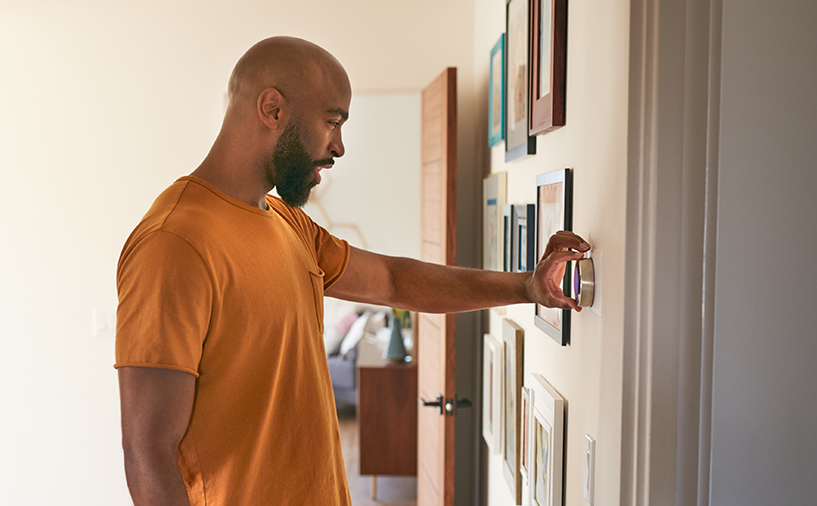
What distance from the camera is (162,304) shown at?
0.99m

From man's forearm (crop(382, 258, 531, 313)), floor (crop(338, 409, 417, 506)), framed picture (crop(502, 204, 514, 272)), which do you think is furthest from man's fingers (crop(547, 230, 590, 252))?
floor (crop(338, 409, 417, 506))

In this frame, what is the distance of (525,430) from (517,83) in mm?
865

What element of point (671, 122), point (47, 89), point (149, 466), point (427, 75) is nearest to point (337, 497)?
point (149, 466)

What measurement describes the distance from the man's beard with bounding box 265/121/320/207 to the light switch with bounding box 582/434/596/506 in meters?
0.69

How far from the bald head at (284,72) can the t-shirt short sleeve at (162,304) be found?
350 mm

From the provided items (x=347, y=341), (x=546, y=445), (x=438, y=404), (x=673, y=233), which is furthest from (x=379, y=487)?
(x=673, y=233)

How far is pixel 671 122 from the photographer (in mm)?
804

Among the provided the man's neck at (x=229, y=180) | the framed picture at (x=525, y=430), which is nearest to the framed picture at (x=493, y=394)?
the framed picture at (x=525, y=430)

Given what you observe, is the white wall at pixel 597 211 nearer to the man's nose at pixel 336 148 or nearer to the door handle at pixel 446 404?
the man's nose at pixel 336 148

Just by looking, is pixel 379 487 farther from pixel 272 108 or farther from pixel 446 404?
pixel 272 108

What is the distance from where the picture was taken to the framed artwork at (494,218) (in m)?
2.04

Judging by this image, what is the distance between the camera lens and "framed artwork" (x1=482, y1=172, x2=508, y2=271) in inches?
80.4

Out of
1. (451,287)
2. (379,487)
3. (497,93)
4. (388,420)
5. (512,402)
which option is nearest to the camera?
(451,287)

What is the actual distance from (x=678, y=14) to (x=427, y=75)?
6.78 ft
